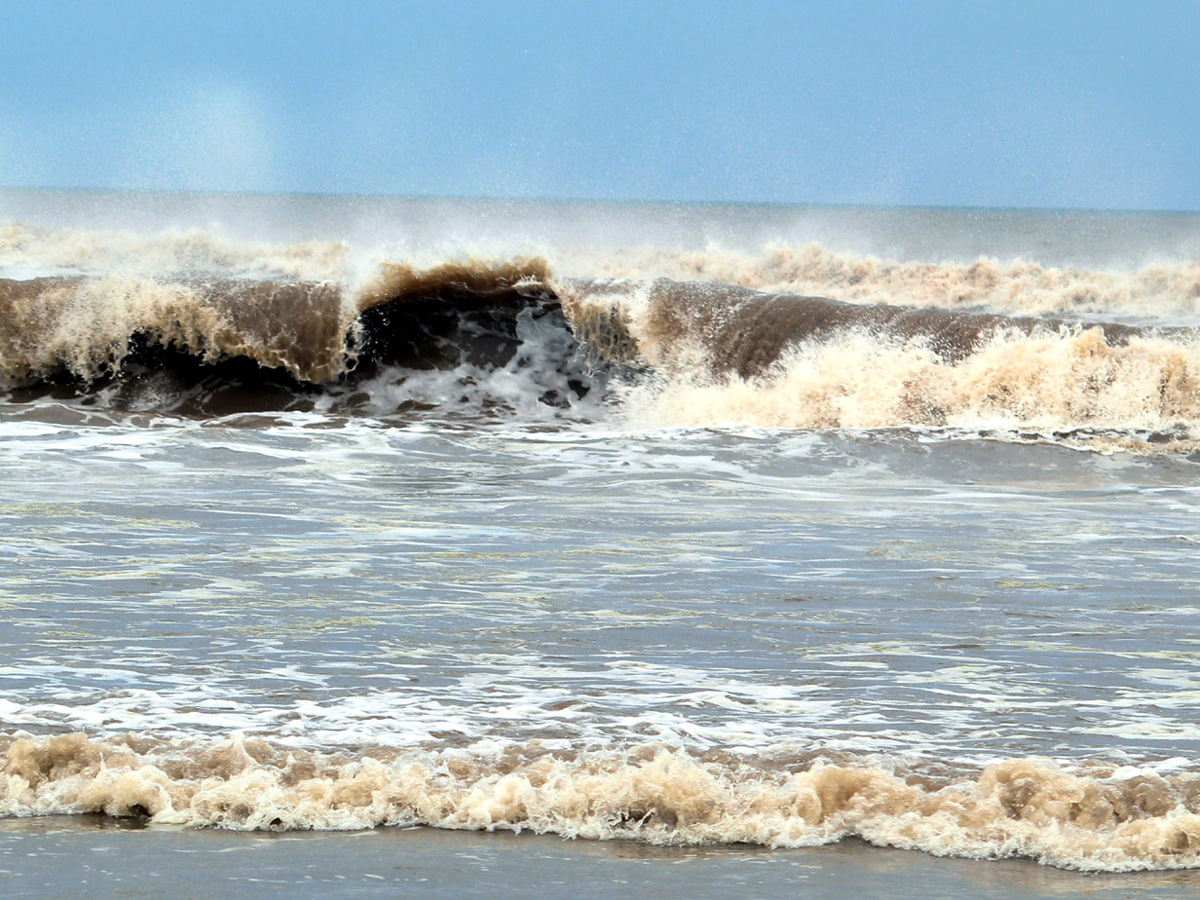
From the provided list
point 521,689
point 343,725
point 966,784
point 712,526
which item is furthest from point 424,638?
point 712,526

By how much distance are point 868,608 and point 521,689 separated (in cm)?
179

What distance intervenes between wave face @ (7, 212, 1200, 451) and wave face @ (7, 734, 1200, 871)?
403 inches

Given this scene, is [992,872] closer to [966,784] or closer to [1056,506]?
[966,784]

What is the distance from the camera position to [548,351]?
1689 cm

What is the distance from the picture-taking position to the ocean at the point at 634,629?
11.8ft

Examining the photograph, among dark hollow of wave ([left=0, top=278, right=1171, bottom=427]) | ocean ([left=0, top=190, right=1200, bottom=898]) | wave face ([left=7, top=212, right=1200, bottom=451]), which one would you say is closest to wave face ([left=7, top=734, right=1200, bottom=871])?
ocean ([left=0, top=190, right=1200, bottom=898])

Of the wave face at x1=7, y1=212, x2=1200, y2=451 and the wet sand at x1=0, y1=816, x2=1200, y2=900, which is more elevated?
the wave face at x1=7, y1=212, x2=1200, y2=451

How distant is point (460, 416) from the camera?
51.1 feet

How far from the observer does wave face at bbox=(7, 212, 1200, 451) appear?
47.2 feet

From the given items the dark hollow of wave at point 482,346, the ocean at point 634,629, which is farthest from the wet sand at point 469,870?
the dark hollow of wave at point 482,346

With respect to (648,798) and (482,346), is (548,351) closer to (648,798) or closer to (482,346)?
(482,346)

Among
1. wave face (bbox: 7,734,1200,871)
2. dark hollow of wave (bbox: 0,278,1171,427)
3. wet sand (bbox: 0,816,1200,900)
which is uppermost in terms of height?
dark hollow of wave (bbox: 0,278,1171,427)

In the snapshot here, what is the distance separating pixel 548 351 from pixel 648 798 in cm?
1328

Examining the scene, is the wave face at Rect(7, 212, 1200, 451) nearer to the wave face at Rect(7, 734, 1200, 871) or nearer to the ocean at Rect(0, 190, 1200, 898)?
the ocean at Rect(0, 190, 1200, 898)
